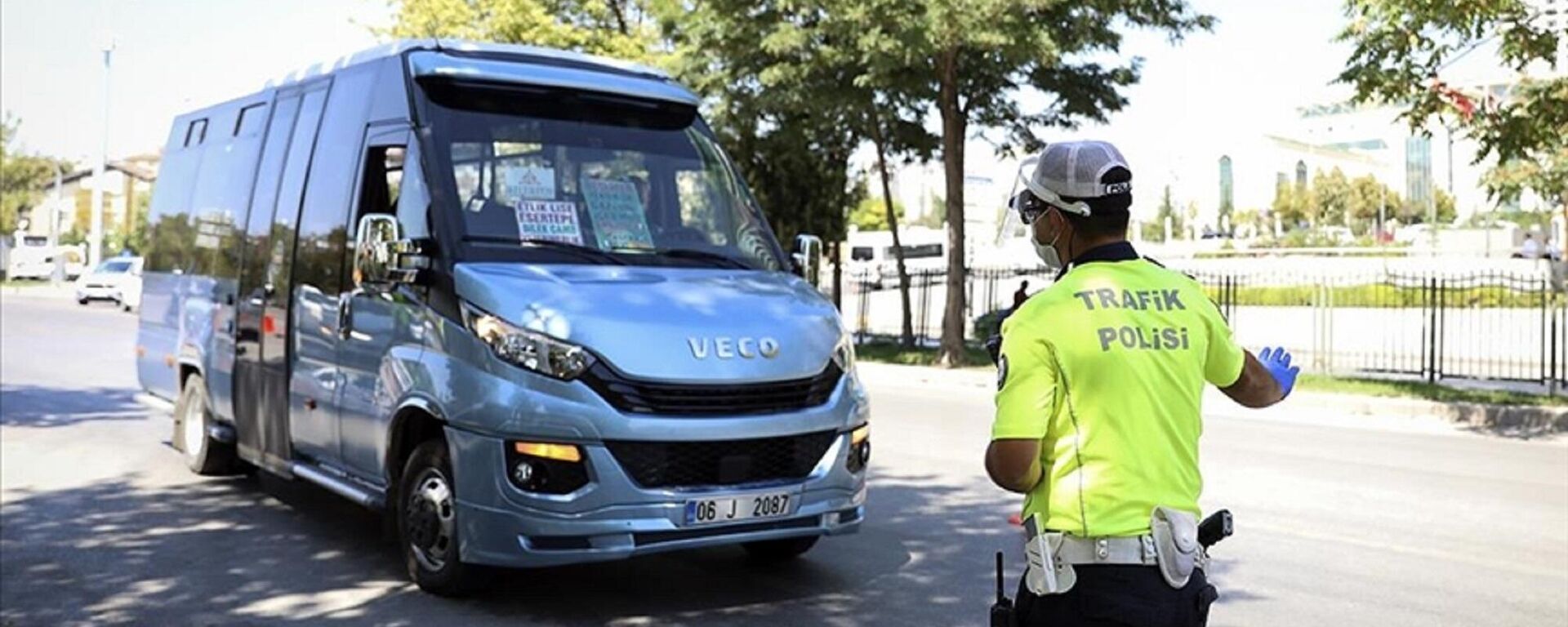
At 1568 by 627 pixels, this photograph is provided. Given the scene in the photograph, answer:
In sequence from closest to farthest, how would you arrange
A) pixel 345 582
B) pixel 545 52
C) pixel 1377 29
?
pixel 345 582 → pixel 545 52 → pixel 1377 29

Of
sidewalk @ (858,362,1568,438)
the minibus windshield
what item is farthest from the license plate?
sidewalk @ (858,362,1568,438)

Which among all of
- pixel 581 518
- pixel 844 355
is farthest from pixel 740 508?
pixel 844 355

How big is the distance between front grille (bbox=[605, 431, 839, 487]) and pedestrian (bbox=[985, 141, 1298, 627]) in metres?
2.77

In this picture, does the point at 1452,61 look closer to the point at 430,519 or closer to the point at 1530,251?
the point at 430,519

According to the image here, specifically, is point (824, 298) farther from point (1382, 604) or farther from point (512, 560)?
point (1382, 604)

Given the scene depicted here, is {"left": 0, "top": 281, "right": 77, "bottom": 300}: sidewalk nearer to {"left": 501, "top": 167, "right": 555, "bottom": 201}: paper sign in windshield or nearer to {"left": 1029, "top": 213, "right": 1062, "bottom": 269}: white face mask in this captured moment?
{"left": 501, "top": 167, "right": 555, "bottom": 201}: paper sign in windshield

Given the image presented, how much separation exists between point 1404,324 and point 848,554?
1730cm

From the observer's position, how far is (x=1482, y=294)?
2327 centimetres

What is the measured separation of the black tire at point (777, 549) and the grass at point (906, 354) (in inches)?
524

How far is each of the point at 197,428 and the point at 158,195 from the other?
7.11 ft

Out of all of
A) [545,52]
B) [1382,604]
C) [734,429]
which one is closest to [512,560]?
[734,429]

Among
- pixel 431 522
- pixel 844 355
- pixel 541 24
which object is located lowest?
pixel 431 522

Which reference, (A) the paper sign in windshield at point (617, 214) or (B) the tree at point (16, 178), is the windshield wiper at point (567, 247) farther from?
(B) the tree at point (16, 178)

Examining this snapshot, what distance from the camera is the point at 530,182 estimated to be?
6418 millimetres
